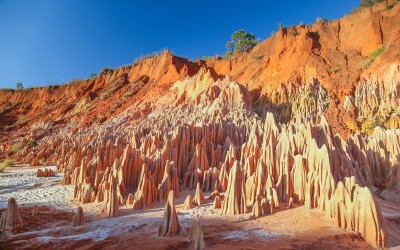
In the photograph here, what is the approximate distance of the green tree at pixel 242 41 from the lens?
38.9 metres

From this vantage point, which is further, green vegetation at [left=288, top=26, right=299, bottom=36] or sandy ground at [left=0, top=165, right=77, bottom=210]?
green vegetation at [left=288, top=26, right=299, bottom=36]

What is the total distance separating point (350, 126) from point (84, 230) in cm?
1811

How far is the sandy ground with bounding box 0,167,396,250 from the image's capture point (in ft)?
23.4

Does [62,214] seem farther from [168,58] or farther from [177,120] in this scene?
[168,58]

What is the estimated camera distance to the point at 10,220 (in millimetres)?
8969

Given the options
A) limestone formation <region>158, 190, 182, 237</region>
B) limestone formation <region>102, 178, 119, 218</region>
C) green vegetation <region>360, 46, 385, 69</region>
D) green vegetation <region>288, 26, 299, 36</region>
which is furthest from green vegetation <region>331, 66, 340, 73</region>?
limestone formation <region>158, 190, 182, 237</region>

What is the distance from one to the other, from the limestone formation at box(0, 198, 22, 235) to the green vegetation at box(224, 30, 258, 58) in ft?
104

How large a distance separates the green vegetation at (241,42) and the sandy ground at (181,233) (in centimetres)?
2985

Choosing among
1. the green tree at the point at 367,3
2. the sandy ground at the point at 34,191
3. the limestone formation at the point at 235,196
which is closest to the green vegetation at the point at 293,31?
the green tree at the point at 367,3

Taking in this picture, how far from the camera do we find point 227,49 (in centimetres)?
4288

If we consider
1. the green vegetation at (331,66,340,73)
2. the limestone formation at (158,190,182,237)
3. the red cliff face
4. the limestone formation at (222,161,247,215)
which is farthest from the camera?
the green vegetation at (331,66,340,73)

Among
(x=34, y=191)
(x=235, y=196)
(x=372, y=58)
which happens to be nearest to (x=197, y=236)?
(x=235, y=196)

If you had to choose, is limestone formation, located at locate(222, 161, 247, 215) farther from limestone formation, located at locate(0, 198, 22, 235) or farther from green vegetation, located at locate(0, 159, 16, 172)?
green vegetation, located at locate(0, 159, 16, 172)

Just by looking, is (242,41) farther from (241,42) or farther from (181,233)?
(181,233)
